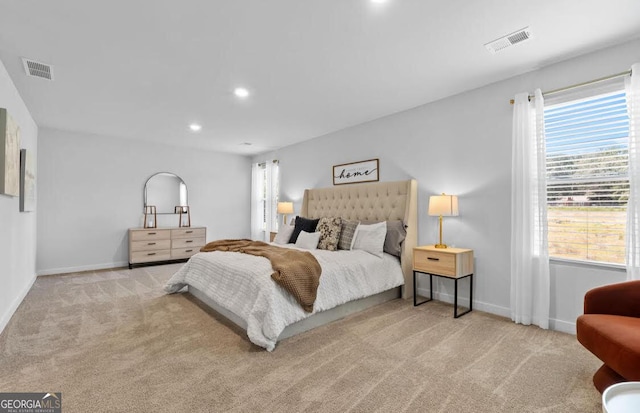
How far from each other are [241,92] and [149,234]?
12.0ft

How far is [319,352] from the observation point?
2.42m

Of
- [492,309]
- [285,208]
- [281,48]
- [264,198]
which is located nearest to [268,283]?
[281,48]

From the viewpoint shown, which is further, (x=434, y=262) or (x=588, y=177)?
(x=434, y=262)

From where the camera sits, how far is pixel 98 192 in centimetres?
563

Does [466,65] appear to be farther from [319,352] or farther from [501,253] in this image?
[319,352]

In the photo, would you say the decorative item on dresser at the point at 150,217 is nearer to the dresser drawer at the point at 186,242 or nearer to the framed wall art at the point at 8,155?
the dresser drawer at the point at 186,242

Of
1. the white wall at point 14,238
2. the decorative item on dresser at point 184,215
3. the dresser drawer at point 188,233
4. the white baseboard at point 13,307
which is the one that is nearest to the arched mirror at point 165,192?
the decorative item on dresser at point 184,215

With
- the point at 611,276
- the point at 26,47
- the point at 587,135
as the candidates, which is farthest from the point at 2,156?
the point at 611,276

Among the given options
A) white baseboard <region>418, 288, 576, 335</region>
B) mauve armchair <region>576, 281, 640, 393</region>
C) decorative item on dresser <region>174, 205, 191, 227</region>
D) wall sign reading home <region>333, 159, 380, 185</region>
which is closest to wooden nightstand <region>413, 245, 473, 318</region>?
white baseboard <region>418, 288, 576, 335</region>

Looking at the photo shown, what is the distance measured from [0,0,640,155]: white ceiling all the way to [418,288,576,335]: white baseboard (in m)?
2.37

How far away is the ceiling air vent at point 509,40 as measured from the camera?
7.89 feet

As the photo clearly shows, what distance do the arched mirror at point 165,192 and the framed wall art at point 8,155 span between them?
3021mm

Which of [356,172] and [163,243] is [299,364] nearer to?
[356,172]

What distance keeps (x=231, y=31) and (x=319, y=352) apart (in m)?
2.54
